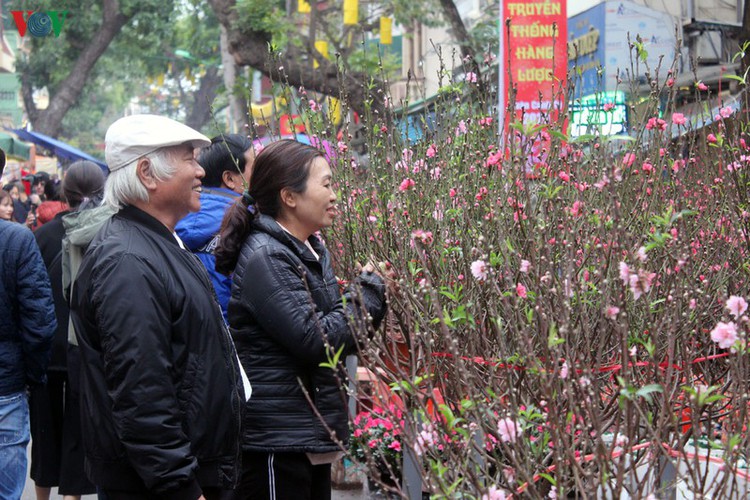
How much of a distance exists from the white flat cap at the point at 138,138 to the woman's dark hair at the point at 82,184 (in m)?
2.75

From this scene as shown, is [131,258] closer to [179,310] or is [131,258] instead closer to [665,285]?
[179,310]

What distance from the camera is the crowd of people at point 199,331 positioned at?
316cm

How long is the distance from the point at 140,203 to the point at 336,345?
0.76 m

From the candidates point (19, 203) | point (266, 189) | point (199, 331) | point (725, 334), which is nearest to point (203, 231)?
point (266, 189)

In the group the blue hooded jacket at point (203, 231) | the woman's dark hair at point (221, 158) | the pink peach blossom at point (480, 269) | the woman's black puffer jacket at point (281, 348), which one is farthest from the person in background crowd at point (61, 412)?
the pink peach blossom at point (480, 269)

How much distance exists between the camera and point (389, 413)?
9.34ft

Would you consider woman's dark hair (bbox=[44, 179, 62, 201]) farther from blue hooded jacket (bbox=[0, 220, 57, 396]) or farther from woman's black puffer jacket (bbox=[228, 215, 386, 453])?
woman's black puffer jacket (bbox=[228, 215, 386, 453])

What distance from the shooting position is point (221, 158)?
541 centimetres

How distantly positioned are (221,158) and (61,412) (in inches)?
75.3

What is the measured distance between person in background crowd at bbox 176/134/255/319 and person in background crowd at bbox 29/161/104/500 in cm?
97

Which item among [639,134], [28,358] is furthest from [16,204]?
[639,134]

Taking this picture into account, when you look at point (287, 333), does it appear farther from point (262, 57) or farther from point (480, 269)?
point (262, 57)

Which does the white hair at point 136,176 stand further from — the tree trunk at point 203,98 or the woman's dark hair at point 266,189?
the tree trunk at point 203,98

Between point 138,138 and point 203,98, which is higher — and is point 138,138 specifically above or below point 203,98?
below
